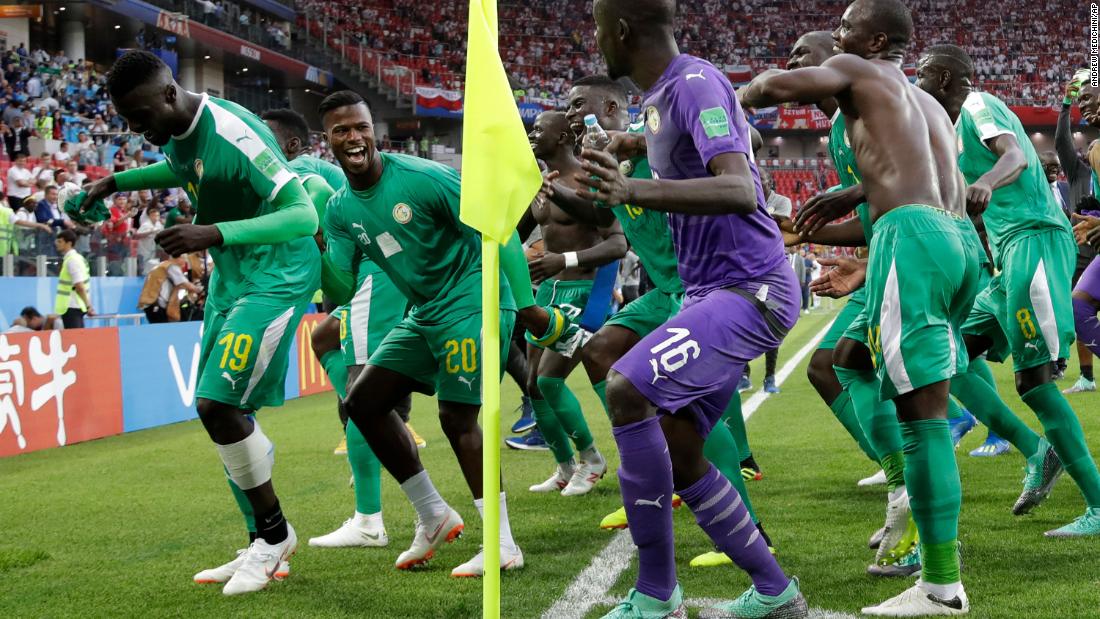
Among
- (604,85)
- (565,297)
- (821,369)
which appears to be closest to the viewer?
(821,369)

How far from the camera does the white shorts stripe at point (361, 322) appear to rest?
6.23 m

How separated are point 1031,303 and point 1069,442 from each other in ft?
2.33

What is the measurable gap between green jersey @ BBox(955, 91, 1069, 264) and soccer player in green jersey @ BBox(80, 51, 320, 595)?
3.22 meters

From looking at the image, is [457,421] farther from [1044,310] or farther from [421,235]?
[1044,310]

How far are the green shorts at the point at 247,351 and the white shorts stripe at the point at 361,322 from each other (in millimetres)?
1327

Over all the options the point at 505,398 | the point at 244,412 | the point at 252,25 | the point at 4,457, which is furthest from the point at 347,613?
the point at 252,25

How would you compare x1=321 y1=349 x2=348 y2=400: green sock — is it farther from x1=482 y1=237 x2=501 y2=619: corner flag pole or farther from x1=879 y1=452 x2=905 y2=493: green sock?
x1=482 y1=237 x2=501 y2=619: corner flag pole

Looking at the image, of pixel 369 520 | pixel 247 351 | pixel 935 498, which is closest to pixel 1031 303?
pixel 935 498

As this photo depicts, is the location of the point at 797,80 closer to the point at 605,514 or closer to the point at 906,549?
the point at 906,549

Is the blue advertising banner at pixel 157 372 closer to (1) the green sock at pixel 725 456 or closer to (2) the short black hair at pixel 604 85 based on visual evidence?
(2) the short black hair at pixel 604 85

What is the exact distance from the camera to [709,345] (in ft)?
11.5

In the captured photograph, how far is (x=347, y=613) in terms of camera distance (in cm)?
404

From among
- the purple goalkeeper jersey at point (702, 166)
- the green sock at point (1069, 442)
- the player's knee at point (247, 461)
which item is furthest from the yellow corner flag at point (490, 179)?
the green sock at point (1069, 442)

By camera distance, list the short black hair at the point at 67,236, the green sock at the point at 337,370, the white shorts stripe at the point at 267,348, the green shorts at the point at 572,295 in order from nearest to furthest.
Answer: the white shorts stripe at the point at 267,348
the green sock at the point at 337,370
the green shorts at the point at 572,295
the short black hair at the point at 67,236
